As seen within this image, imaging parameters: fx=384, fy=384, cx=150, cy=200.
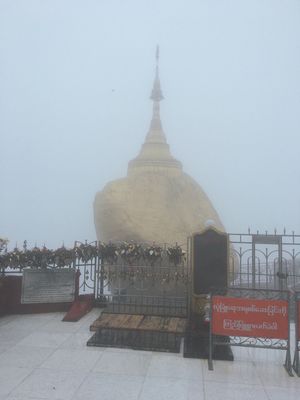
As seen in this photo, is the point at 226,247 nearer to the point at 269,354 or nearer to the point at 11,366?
the point at 269,354

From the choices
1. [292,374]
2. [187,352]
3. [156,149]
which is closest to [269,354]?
[292,374]

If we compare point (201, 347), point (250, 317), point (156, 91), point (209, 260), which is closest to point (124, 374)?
point (201, 347)

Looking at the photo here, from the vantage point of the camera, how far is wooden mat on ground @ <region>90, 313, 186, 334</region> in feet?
27.9

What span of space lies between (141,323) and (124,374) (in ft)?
8.87

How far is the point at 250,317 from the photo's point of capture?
6.88 meters

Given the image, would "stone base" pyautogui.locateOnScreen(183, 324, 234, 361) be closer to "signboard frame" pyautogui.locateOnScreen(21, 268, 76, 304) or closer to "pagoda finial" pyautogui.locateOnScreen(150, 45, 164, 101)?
Answer: "signboard frame" pyautogui.locateOnScreen(21, 268, 76, 304)

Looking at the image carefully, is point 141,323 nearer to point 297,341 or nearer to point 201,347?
point 201,347

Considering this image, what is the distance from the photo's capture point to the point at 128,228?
100 feet

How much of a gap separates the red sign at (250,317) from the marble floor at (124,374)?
66 centimetres

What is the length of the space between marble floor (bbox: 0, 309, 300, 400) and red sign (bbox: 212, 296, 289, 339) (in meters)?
0.66

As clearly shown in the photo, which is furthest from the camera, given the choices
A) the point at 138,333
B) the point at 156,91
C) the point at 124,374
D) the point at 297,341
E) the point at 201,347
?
the point at 156,91

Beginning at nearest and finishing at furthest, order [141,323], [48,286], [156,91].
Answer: [141,323] < [48,286] < [156,91]

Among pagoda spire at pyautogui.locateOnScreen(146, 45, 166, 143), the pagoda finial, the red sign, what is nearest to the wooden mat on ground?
the red sign

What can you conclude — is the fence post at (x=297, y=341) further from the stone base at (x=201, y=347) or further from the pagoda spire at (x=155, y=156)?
the pagoda spire at (x=155, y=156)
